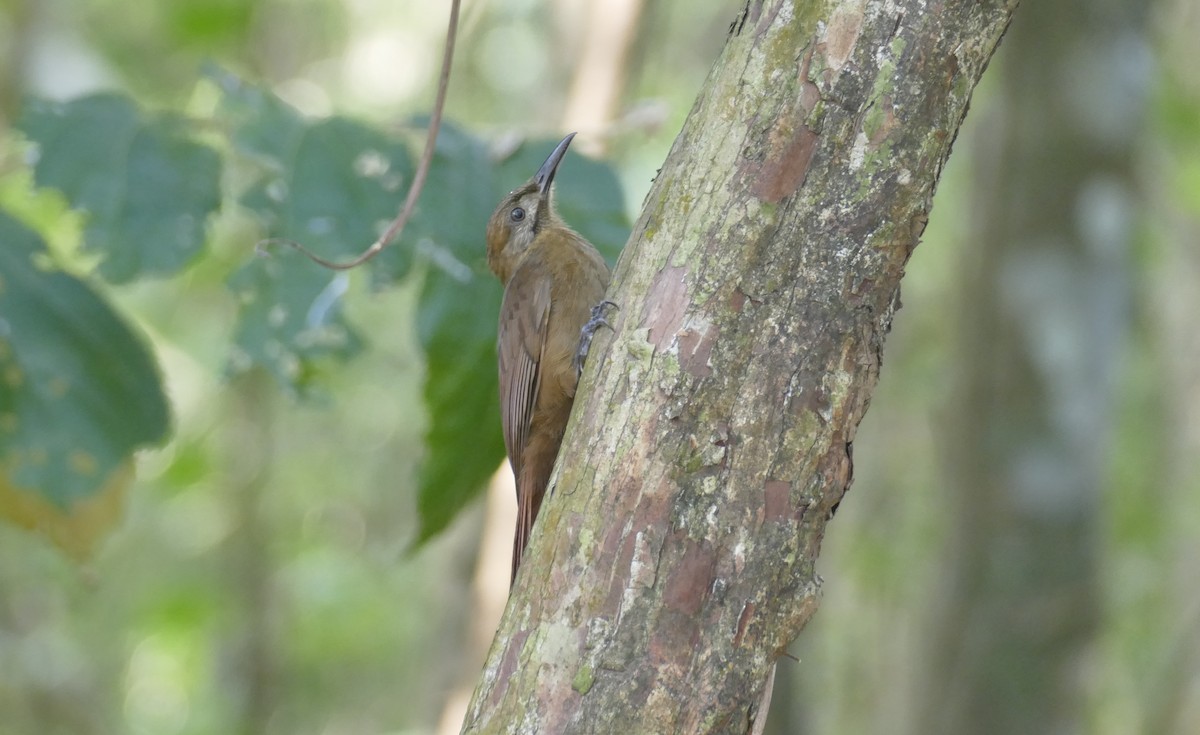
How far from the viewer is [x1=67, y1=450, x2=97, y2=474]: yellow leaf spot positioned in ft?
7.98

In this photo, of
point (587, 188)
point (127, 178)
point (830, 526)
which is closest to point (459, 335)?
point (587, 188)

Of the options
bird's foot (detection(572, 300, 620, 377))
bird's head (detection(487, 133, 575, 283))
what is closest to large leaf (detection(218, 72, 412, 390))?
bird's foot (detection(572, 300, 620, 377))

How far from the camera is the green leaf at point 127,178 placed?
257 centimetres

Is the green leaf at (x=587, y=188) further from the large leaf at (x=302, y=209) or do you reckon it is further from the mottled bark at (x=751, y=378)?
the mottled bark at (x=751, y=378)

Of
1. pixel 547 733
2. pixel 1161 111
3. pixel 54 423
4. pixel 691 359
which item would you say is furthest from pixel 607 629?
pixel 1161 111

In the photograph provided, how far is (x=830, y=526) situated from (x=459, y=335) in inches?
258

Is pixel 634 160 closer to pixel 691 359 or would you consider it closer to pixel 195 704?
pixel 691 359

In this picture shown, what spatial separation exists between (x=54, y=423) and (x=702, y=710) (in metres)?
1.58

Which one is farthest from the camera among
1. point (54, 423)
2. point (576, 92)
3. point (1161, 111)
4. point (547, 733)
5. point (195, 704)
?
point (195, 704)

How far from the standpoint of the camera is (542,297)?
3398 mm

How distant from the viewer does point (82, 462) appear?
2.45 meters

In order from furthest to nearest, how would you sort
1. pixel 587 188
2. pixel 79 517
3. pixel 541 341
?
pixel 541 341 → pixel 587 188 → pixel 79 517

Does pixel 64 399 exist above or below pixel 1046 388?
below

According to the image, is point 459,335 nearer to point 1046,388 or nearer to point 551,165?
point 551,165
